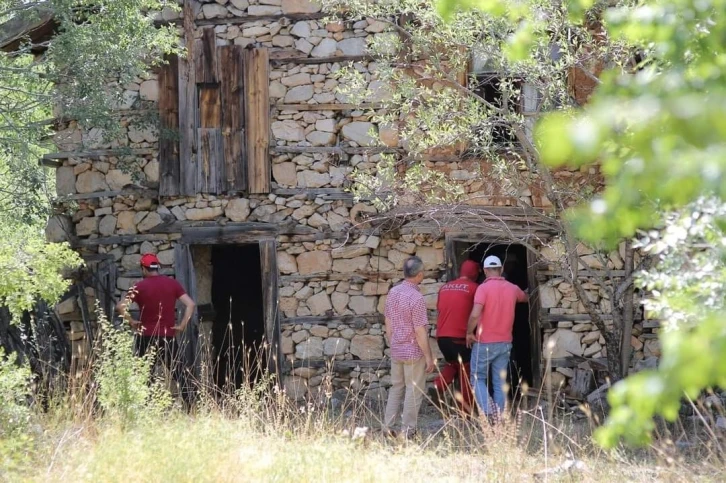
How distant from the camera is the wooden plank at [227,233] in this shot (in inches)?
397

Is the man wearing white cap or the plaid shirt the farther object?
the man wearing white cap

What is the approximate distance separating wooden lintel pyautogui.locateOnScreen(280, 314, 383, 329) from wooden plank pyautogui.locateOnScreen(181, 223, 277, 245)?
943mm

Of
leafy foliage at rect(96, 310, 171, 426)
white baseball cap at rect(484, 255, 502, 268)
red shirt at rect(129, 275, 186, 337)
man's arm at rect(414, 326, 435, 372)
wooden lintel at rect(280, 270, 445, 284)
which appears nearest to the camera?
leafy foliage at rect(96, 310, 171, 426)

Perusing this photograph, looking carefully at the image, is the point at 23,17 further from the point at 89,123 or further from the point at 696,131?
the point at 696,131

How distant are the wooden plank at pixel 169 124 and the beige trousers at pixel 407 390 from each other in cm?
372

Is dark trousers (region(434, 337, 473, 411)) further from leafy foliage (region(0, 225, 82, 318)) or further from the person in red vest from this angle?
leafy foliage (region(0, 225, 82, 318))

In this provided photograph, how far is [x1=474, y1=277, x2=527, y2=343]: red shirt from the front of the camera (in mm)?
7797

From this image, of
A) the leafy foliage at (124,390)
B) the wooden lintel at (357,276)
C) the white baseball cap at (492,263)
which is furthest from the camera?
the wooden lintel at (357,276)

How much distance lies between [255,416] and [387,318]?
5.52 ft

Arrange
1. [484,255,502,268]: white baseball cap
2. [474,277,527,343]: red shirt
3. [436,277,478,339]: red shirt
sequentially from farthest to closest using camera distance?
1. [436,277,478,339]: red shirt
2. [484,255,502,268]: white baseball cap
3. [474,277,527,343]: red shirt

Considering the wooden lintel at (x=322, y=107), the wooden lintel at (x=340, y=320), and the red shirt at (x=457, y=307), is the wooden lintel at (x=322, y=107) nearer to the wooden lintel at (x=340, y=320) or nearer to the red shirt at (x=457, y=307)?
the wooden lintel at (x=340, y=320)

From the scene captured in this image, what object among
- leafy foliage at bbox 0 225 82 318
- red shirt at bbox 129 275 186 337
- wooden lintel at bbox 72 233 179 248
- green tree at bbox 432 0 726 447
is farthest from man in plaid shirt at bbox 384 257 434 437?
green tree at bbox 432 0 726 447

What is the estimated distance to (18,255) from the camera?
623cm

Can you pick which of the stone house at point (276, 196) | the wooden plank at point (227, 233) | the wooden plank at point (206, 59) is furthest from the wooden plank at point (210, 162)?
the wooden plank at point (206, 59)
